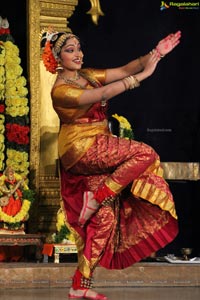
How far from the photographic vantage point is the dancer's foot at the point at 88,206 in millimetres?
6289

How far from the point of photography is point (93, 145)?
620 cm

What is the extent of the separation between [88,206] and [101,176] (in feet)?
0.68

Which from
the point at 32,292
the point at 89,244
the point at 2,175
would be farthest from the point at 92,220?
the point at 2,175

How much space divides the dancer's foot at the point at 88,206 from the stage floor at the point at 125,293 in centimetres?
55

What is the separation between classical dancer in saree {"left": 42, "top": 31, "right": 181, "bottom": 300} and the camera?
6.16 m

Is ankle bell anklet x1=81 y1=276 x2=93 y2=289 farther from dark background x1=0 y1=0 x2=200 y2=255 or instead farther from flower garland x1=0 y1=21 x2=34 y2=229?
dark background x1=0 y1=0 x2=200 y2=255

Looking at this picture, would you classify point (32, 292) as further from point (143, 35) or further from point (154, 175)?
point (143, 35)

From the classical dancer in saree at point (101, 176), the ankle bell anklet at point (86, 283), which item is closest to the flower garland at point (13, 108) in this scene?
the classical dancer in saree at point (101, 176)

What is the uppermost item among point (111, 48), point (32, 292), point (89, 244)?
point (111, 48)

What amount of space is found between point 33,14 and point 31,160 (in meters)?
1.28

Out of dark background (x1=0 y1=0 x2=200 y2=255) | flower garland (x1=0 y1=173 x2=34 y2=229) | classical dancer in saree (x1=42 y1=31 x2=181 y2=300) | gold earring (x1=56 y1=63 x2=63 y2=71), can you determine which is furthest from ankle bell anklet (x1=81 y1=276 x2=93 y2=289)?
dark background (x1=0 y1=0 x2=200 y2=255)

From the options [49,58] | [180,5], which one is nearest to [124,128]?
[180,5]

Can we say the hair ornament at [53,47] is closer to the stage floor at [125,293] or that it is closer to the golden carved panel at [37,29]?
the stage floor at [125,293]

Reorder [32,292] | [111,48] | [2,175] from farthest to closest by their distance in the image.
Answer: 1. [111,48]
2. [2,175]
3. [32,292]
